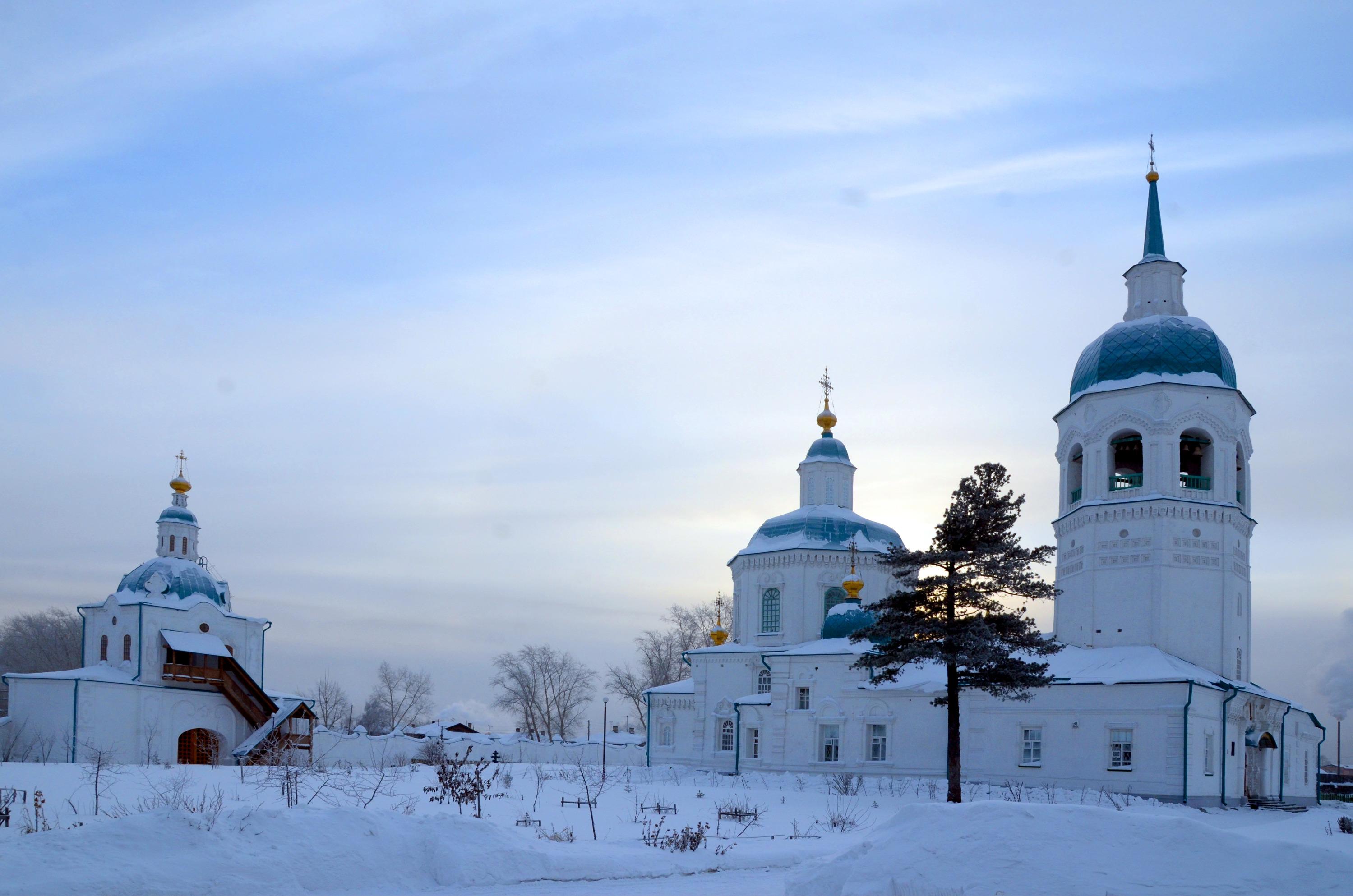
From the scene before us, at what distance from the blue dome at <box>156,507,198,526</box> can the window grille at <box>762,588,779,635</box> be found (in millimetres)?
19345

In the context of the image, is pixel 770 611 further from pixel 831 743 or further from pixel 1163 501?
pixel 1163 501

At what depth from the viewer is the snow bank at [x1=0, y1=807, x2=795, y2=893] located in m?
9.16

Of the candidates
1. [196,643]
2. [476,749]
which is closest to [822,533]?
[476,749]

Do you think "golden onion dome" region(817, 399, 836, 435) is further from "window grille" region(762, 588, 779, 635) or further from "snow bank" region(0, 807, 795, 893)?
"snow bank" region(0, 807, 795, 893)

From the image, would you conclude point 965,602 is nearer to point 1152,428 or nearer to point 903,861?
point 1152,428

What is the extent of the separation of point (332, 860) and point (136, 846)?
63.7 inches

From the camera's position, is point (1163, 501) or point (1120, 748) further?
point (1163, 501)

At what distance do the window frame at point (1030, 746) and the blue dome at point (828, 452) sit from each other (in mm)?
13478

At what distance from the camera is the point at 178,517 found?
38.6m

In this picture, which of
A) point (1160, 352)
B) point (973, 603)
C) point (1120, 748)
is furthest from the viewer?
point (1160, 352)

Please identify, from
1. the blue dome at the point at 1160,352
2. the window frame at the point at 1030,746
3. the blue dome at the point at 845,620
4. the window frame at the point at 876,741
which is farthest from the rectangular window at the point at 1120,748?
the blue dome at the point at 1160,352

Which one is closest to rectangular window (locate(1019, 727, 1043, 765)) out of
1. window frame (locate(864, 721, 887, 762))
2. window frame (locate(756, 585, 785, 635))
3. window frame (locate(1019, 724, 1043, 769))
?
window frame (locate(1019, 724, 1043, 769))

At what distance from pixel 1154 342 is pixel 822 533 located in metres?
12.7

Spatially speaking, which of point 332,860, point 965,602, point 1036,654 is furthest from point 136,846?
point 1036,654
